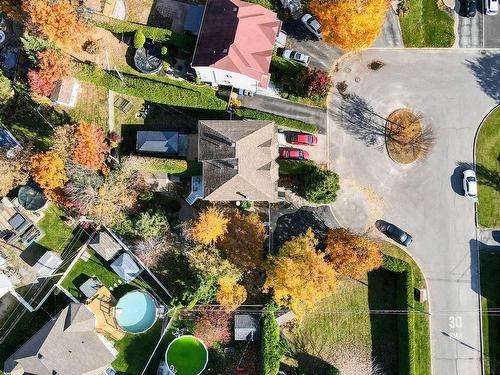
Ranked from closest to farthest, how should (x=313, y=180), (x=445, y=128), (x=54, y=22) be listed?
1. (x=54, y=22)
2. (x=313, y=180)
3. (x=445, y=128)

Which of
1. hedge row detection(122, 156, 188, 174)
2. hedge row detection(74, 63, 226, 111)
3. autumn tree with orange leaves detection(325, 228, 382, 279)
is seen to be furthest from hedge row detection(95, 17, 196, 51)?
autumn tree with orange leaves detection(325, 228, 382, 279)

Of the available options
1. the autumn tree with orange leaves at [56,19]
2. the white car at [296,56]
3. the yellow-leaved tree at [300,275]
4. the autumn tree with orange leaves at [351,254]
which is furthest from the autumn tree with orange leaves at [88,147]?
the autumn tree with orange leaves at [351,254]

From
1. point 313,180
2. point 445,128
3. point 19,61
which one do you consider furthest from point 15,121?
point 445,128

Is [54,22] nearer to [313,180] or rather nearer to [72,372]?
[313,180]

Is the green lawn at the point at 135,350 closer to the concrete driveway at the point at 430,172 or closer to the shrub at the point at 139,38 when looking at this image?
the concrete driveway at the point at 430,172

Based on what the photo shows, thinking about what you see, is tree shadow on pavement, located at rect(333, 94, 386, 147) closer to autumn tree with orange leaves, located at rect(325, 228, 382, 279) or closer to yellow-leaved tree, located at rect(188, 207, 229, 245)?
autumn tree with orange leaves, located at rect(325, 228, 382, 279)
